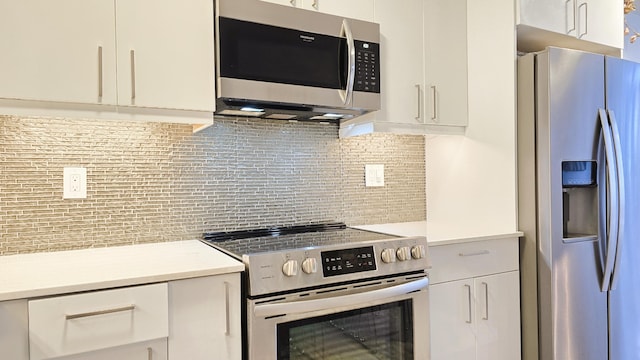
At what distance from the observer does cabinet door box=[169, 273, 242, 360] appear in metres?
1.31

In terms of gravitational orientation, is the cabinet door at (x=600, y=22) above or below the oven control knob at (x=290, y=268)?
above

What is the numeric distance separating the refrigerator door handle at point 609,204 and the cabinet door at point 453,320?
73 centimetres

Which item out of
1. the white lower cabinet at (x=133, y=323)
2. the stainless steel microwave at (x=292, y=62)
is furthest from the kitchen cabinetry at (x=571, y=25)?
the white lower cabinet at (x=133, y=323)

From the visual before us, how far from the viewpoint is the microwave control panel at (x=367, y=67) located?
6.12 feet

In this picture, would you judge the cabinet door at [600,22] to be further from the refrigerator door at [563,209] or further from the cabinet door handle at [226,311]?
the cabinet door handle at [226,311]

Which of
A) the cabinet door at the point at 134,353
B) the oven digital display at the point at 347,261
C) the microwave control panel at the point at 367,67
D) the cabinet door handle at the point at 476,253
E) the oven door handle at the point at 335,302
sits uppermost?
the microwave control panel at the point at 367,67

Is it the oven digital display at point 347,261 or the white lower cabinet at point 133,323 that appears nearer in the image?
the white lower cabinet at point 133,323

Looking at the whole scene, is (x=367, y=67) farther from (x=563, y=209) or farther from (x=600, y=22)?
(x=600, y=22)

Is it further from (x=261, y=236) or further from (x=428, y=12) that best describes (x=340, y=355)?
(x=428, y=12)

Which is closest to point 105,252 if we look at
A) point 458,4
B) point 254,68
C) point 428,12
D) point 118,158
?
point 118,158

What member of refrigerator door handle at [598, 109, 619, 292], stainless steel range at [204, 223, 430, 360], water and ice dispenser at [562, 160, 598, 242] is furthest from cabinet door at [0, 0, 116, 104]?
refrigerator door handle at [598, 109, 619, 292]

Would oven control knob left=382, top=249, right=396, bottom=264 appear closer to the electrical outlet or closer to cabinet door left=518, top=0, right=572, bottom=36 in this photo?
the electrical outlet

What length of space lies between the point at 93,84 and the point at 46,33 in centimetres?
20

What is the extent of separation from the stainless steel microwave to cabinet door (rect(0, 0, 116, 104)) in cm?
39
